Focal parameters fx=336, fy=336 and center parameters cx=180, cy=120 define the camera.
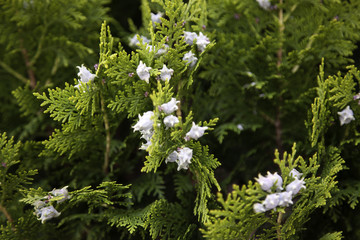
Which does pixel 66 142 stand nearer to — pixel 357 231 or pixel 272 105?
pixel 272 105

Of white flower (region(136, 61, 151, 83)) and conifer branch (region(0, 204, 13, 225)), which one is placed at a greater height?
white flower (region(136, 61, 151, 83))

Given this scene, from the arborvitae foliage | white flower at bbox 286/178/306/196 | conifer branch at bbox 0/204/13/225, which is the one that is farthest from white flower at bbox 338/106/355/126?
conifer branch at bbox 0/204/13/225

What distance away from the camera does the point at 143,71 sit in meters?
1.30

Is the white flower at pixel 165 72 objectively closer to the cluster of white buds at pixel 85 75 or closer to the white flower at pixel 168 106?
the white flower at pixel 168 106

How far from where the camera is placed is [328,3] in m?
1.73

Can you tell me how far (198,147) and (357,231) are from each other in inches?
35.5

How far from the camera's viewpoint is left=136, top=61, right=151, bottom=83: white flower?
1.29m

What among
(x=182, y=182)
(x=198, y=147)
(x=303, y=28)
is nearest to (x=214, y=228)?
(x=198, y=147)

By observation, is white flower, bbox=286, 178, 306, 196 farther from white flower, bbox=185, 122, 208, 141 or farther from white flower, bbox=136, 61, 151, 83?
white flower, bbox=136, 61, 151, 83

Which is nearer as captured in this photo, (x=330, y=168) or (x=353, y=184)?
(x=330, y=168)

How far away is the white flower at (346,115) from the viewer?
1.41 meters

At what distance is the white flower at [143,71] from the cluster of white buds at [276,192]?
1.86 ft

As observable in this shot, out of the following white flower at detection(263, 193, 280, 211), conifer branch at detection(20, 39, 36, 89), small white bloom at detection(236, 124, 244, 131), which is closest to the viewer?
white flower at detection(263, 193, 280, 211)

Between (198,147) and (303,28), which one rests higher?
(303,28)
